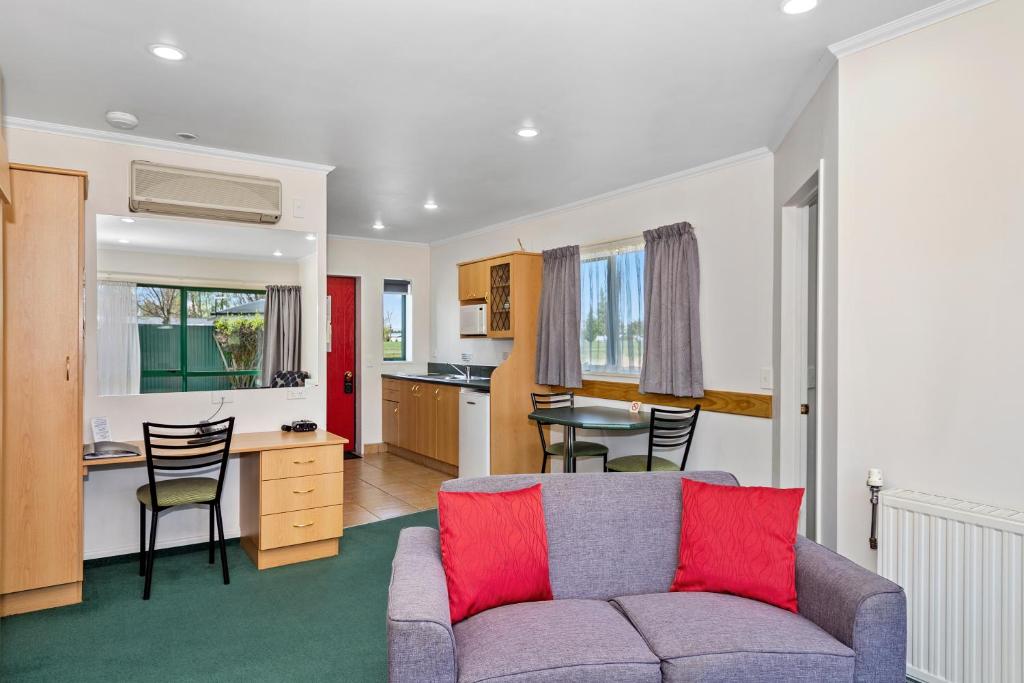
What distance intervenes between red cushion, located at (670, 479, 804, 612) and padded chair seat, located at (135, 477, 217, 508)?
261cm

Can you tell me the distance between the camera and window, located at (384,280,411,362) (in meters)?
7.50

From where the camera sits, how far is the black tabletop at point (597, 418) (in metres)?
3.93

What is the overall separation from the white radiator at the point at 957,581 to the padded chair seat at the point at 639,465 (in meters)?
1.82

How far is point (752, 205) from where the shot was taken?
4.10 meters

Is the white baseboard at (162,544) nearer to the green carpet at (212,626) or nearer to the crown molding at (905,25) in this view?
the green carpet at (212,626)

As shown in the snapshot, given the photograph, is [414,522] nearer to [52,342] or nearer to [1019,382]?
[52,342]

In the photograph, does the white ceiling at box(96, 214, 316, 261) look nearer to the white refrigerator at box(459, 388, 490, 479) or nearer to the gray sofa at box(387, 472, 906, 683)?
the white refrigerator at box(459, 388, 490, 479)

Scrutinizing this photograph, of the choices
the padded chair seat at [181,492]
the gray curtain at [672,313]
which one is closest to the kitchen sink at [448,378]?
the gray curtain at [672,313]

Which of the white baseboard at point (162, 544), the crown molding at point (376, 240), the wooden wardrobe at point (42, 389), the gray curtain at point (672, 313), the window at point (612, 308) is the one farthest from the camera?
the crown molding at point (376, 240)

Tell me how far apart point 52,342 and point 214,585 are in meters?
1.54

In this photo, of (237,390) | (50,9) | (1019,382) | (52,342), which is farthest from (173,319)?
(1019,382)

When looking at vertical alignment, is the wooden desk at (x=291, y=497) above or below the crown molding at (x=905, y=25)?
below

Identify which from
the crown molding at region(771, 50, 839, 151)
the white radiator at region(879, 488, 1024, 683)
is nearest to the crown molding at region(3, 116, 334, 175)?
the crown molding at region(771, 50, 839, 151)

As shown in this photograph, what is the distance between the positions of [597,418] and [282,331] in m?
2.25
